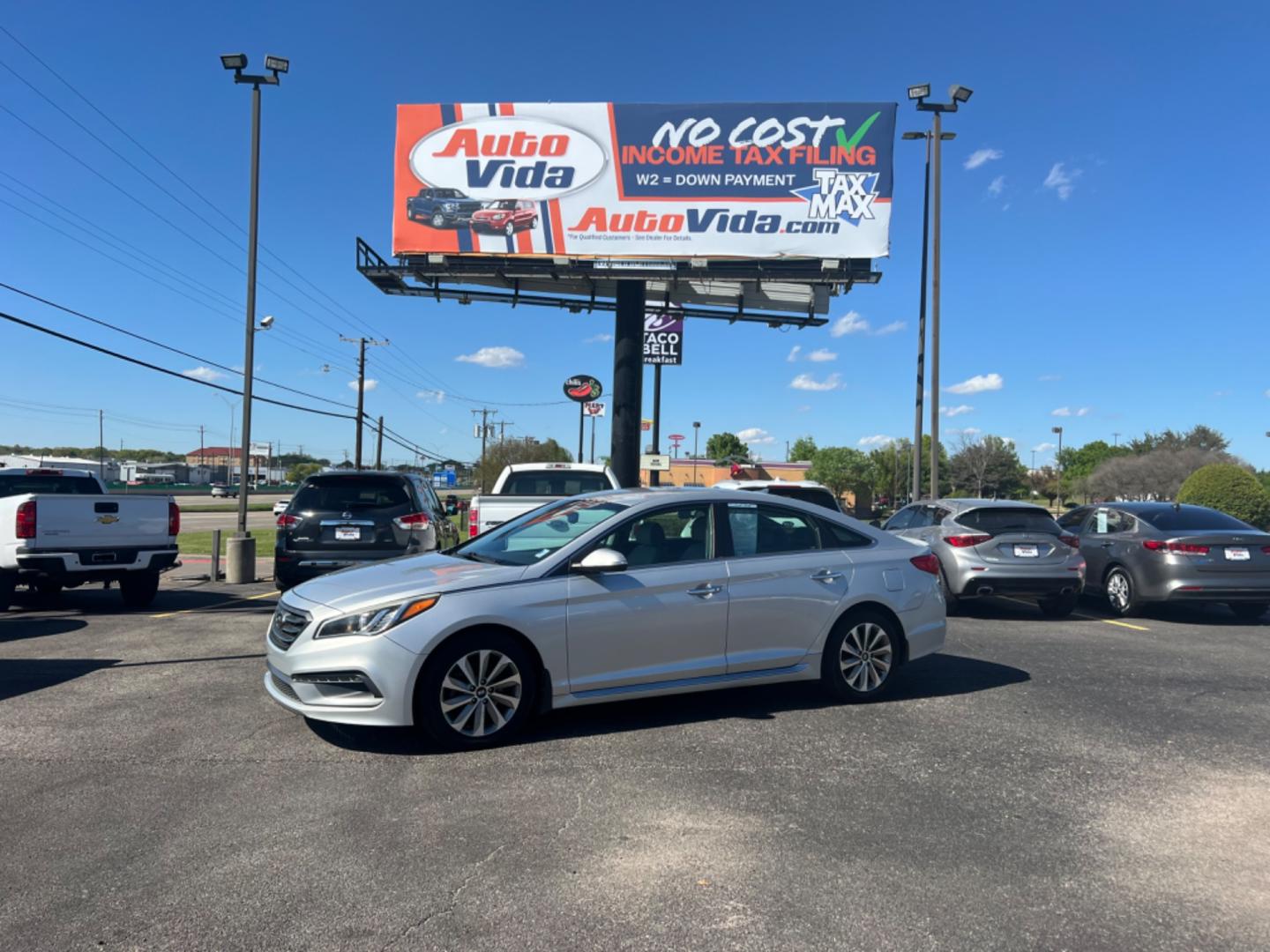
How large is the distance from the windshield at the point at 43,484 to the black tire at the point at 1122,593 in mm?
13123

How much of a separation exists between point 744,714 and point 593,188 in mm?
16756

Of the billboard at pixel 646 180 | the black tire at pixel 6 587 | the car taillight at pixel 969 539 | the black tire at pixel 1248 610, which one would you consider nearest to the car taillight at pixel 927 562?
the car taillight at pixel 969 539

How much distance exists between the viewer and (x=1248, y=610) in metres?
10.8

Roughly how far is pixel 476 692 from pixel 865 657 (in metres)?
2.84

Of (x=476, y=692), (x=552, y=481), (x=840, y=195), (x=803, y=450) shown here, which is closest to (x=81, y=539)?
(x=552, y=481)

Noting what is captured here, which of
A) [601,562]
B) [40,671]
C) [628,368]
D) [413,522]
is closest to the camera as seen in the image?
[601,562]

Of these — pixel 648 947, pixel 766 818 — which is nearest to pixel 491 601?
pixel 766 818

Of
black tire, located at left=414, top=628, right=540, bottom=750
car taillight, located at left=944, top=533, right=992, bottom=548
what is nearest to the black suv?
black tire, located at left=414, top=628, right=540, bottom=750

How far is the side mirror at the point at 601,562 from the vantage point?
17.0 feet

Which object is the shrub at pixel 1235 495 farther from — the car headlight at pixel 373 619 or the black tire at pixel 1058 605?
the car headlight at pixel 373 619

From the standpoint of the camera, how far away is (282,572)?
1036cm

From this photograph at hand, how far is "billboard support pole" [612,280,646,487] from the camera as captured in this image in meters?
20.7

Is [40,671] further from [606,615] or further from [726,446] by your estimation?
[726,446]

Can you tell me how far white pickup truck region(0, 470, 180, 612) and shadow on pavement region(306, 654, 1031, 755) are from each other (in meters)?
5.97
